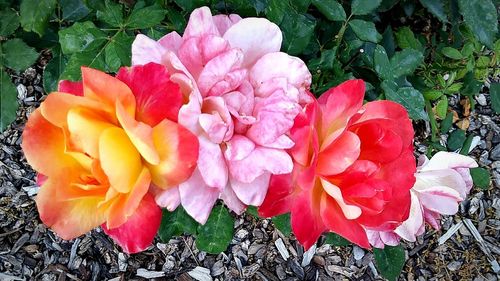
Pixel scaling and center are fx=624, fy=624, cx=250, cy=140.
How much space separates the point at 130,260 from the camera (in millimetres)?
1854

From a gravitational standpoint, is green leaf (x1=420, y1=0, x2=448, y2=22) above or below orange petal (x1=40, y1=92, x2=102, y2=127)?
below

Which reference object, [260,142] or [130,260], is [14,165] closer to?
[130,260]

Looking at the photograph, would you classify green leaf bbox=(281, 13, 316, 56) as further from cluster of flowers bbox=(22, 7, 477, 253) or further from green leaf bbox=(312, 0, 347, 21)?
cluster of flowers bbox=(22, 7, 477, 253)

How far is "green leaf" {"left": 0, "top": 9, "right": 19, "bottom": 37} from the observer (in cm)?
110

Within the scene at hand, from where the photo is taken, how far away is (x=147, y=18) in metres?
1.03

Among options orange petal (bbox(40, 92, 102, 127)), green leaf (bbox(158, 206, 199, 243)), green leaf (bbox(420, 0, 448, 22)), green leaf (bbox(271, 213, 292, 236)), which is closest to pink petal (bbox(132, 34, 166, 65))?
orange petal (bbox(40, 92, 102, 127))

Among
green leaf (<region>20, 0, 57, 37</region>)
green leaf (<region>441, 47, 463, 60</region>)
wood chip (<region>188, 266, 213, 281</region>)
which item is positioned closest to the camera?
green leaf (<region>20, 0, 57, 37</region>)

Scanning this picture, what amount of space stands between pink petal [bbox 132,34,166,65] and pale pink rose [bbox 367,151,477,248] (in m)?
0.37

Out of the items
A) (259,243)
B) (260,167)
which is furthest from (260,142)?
(259,243)

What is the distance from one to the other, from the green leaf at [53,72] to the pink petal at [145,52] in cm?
58

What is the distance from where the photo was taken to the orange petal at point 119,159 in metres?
0.59

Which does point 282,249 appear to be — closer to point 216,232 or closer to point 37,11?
point 216,232

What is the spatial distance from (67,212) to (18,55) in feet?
1.68

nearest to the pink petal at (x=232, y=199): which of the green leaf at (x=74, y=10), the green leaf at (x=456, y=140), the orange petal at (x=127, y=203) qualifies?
the orange petal at (x=127, y=203)
